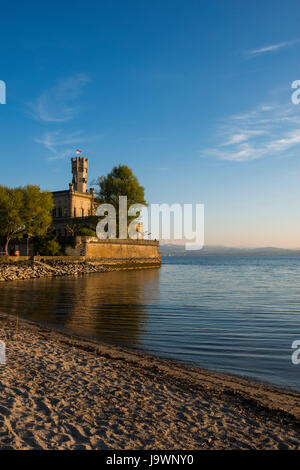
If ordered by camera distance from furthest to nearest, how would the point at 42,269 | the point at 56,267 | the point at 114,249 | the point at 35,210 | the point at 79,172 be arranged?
the point at 79,172 < the point at 114,249 < the point at 35,210 < the point at 56,267 < the point at 42,269

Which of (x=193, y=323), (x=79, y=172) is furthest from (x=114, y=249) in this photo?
(x=193, y=323)

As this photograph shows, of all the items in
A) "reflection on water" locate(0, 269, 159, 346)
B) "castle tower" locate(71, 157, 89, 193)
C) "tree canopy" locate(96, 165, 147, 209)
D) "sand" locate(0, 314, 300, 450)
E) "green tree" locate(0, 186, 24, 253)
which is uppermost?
"castle tower" locate(71, 157, 89, 193)

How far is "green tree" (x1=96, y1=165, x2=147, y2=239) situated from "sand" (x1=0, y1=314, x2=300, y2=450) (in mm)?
55446

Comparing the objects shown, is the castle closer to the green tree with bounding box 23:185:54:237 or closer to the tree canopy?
the tree canopy

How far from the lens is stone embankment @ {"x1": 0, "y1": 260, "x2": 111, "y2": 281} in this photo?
37.4 m

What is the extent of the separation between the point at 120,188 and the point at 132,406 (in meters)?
59.0

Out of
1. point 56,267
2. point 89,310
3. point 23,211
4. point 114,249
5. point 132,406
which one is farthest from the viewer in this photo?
point 114,249

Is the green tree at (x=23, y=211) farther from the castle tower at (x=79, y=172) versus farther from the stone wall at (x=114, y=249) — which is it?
the castle tower at (x=79, y=172)

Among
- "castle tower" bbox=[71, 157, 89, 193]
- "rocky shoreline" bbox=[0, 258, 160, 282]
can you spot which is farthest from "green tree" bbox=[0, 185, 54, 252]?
"castle tower" bbox=[71, 157, 89, 193]

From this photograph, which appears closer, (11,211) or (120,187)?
(11,211)

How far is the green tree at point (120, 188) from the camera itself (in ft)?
210

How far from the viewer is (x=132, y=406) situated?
6246mm

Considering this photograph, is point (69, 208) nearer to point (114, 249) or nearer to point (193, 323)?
point (114, 249)
